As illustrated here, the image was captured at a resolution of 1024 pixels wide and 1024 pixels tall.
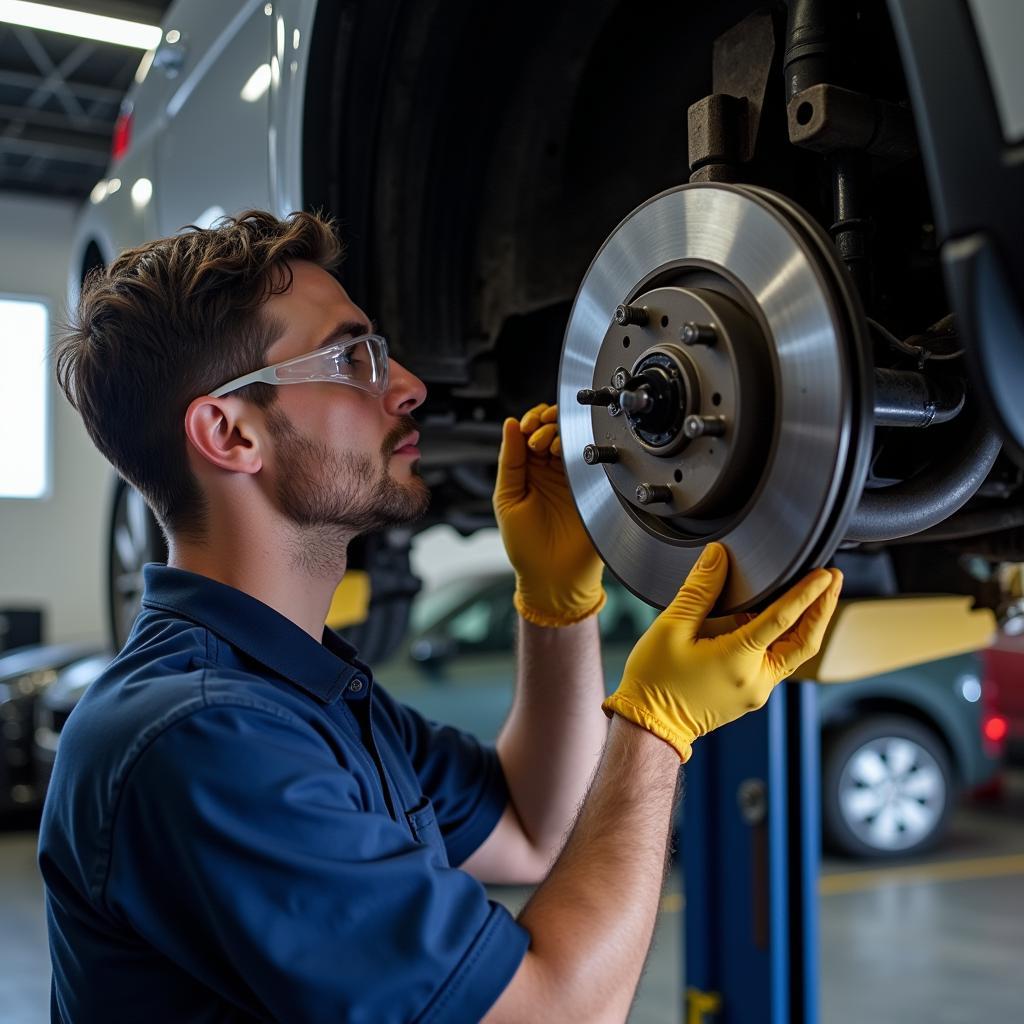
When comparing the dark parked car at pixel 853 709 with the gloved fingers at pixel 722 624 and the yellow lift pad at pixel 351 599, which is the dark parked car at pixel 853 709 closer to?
the yellow lift pad at pixel 351 599

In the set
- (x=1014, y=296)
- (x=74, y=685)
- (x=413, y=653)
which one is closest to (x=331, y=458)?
(x=1014, y=296)

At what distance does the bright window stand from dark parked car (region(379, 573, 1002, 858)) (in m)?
3.89

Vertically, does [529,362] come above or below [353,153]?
below

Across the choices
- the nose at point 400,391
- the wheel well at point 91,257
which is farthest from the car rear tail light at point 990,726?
the nose at point 400,391

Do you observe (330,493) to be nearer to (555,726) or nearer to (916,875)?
(555,726)

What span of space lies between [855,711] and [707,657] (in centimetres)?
297

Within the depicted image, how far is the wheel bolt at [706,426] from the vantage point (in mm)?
695

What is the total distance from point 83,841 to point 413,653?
105 inches

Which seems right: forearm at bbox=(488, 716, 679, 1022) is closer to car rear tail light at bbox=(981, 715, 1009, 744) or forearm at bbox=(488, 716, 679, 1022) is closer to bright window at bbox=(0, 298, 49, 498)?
car rear tail light at bbox=(981, 715, 1009, 744)

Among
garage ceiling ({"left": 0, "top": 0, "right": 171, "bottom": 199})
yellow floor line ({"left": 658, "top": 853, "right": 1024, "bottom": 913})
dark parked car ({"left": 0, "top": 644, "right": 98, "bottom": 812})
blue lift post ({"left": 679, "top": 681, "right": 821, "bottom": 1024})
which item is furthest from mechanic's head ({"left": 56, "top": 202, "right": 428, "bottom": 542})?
garage ceiling ({"left": 0, "top": 0, "right": 171, "bottom": 199})

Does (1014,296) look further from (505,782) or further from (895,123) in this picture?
(505,782)

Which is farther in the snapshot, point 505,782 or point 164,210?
point 164,210

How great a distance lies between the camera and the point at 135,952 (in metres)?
0.77

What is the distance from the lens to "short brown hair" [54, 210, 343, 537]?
97 centimetres
